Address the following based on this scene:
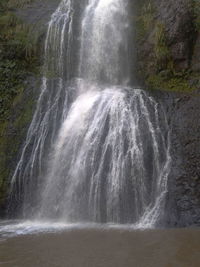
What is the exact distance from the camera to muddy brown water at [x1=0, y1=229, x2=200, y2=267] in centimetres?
632

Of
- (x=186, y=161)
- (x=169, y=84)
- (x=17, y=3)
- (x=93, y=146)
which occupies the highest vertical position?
(x=17, y=3)

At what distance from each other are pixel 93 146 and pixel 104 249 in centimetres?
446

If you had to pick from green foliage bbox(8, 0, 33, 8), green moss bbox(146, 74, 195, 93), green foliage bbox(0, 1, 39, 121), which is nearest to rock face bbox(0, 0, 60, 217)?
green foliage bbox(0, 1, 39, 121)

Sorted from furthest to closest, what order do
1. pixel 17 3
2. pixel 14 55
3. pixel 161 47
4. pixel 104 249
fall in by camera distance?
pixel 17 3
pixel 14 55
pixel 161 47
pixel 104 249

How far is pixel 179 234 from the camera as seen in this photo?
794 cm

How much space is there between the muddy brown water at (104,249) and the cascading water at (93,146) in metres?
1.33

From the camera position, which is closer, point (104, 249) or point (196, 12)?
point (104, 249)

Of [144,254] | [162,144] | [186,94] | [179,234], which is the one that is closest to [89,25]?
[186,94]

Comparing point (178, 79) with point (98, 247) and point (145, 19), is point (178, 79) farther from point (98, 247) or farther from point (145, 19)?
point (98, 247)

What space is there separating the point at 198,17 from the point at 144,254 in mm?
9159

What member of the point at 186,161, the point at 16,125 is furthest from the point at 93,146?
the point at 16,125

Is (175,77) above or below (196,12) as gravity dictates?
below

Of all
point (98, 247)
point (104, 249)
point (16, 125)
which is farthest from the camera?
point (16, 125)

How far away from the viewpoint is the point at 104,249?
276 inches
